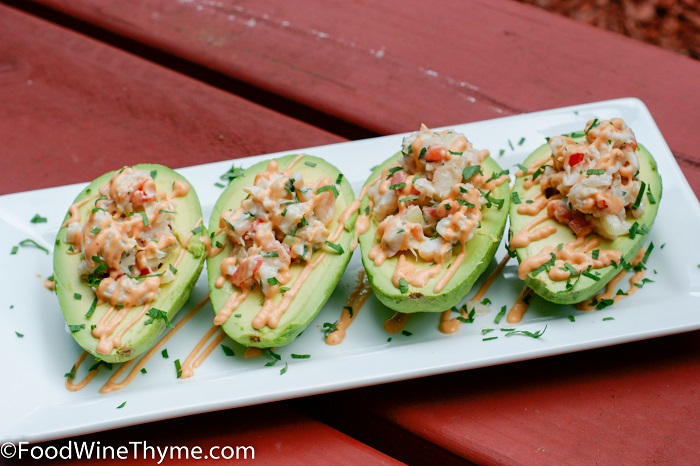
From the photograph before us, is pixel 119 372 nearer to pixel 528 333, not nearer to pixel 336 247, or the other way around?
pixel 336 247

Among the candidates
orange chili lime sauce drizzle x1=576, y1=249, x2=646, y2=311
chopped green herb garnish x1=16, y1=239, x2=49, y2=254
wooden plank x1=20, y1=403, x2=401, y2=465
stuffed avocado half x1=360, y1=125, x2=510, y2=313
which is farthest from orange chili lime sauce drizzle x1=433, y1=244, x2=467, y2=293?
chopped green herb garnish x1=16, y1=239, x2=49, y2=254

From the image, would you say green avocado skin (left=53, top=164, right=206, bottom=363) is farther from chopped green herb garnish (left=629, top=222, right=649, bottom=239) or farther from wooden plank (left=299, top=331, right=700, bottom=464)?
chopped green herb garnish (left=629, top=222, right=649, bottom=239)

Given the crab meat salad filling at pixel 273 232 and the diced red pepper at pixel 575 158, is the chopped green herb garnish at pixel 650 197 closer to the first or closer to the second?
the diced red pepper at pixel 575 158

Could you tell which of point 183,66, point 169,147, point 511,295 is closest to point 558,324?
point 511,295

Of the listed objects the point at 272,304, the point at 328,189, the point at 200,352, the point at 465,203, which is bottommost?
the point at 200,352

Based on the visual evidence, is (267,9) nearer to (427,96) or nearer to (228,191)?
(427,96)

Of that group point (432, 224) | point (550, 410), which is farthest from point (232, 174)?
point (550, 410)
